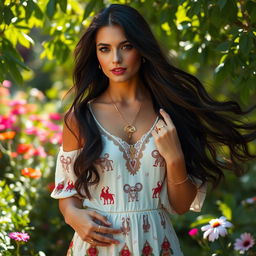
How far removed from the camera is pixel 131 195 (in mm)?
2986

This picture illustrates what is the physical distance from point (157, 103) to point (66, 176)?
610 millimetres

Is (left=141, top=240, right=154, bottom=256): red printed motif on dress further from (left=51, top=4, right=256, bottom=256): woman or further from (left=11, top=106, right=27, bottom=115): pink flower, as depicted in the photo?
(left=11, top=106, right=27, bottom=115): pink flower

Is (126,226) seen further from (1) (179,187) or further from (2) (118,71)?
(2) (118,71)

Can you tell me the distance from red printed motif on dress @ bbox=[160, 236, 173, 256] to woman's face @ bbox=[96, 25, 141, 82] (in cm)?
83

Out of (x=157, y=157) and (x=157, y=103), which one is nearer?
(x=157, y=157)

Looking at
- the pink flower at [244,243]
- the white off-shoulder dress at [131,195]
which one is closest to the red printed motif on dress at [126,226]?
the white off-shoulder dress at [131,195]

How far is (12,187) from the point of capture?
13.6 feet

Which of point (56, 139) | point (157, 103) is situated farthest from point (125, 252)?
point (56, 139)

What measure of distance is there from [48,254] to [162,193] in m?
1.99

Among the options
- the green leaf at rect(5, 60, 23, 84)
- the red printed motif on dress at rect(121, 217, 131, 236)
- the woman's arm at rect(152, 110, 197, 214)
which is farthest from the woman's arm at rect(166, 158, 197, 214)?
the green leaf at rect(5, 60, 23, 84)

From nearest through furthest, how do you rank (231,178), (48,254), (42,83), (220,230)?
(220,230), (48,254), (231,178), (42,83)

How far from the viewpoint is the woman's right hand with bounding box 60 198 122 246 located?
9.53ft

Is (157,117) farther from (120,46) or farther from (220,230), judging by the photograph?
(220,230)

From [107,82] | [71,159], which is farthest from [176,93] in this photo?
[71,159]
